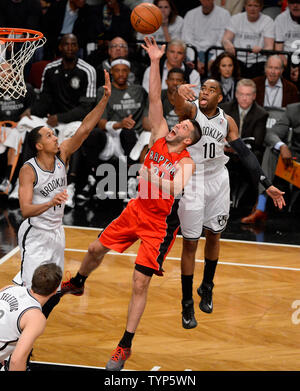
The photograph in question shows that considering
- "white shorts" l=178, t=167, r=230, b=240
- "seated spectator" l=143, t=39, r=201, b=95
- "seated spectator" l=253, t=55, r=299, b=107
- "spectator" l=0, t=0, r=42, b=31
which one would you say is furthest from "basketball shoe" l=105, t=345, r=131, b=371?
"spectator" l=0, t=0, r=42, b=31

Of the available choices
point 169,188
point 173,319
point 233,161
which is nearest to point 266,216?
point 233,161

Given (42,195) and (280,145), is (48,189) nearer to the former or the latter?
(42,195)

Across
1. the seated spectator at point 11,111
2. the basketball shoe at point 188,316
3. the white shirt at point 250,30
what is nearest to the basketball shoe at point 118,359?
the basketball shoe at point 188,316

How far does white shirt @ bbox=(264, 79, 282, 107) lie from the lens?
30.5 feet

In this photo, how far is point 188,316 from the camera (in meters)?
5.66

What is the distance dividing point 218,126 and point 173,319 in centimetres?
164

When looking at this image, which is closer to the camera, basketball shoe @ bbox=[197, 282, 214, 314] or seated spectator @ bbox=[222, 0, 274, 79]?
basketball shoe @ bbox=[197, 282, 214, 314]

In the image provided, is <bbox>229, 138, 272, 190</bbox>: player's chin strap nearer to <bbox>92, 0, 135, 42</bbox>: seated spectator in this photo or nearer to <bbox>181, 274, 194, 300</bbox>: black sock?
<bbox>181, 274, 194, 300</bbox>: black sock

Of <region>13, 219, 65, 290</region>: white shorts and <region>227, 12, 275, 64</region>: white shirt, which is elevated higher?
<region>227, 12, 275, 64</region>: white shirt

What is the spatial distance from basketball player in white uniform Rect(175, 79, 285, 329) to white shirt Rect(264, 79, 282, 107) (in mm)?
3770

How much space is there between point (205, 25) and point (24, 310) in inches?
277

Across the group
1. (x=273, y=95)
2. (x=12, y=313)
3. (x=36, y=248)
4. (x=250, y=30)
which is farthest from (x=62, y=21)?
(x=12, y=313)

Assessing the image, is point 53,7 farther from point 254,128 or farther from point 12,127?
point 254,128

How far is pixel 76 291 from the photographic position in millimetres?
5789
